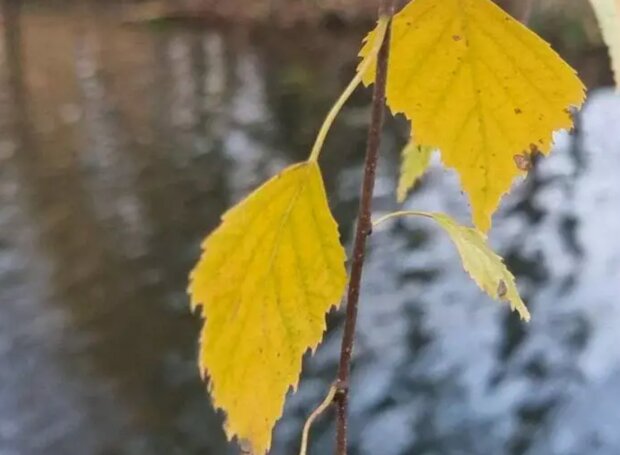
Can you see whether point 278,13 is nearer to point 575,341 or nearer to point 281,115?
point 281,115

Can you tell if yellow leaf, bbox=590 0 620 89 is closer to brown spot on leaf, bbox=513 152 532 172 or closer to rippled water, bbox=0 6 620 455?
brown spot on leaf, bbox=513 152 532 172

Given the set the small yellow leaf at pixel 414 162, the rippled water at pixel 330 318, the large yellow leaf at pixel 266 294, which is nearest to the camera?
the large yellow leaf at pixel 266 294

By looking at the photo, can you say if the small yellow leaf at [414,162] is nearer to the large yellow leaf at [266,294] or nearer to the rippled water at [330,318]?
the large yellow leaf at [266,294]

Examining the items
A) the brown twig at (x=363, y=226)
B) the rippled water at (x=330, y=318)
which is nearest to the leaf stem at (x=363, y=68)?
the brown twig at (x=363, y=226)

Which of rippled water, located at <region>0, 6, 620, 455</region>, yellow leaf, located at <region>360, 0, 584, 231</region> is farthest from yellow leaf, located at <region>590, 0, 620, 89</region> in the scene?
rippled water, located at <region>0, 6, 620, 455</region>

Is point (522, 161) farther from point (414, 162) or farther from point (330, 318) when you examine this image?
point (330, 318)

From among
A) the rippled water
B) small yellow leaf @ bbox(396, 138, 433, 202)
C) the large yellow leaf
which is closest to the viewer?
the large yellow leaf
